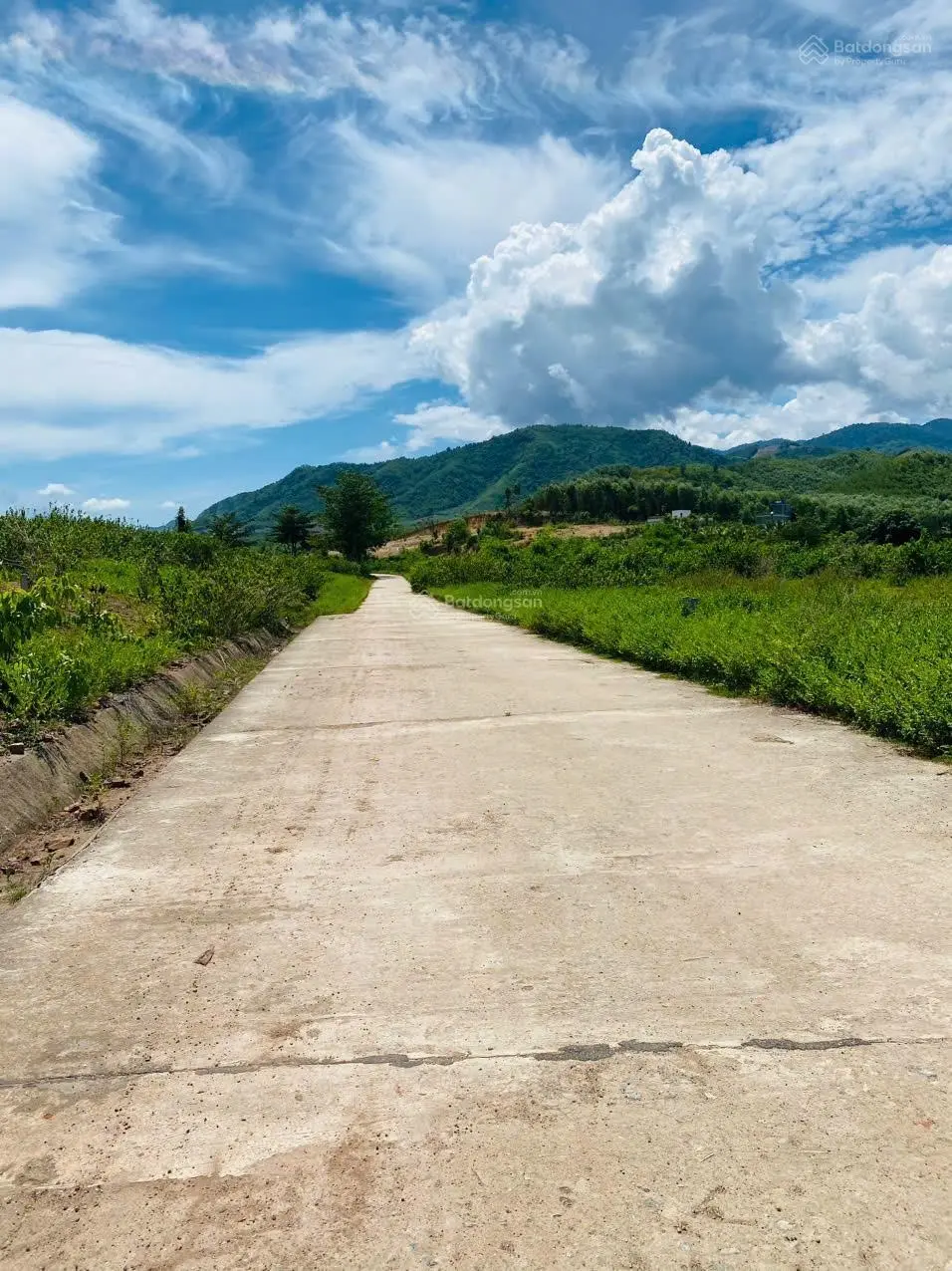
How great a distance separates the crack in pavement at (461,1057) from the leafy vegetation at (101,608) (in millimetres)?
3785

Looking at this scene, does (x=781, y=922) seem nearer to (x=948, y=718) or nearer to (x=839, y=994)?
(x=839, y=994)

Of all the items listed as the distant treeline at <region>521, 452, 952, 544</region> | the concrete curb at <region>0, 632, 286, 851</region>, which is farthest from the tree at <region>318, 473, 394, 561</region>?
the concrete curb at <region>0, 632, 286, 851</region>

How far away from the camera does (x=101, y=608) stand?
1011 centimetres

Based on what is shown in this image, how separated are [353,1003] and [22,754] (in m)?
3.58

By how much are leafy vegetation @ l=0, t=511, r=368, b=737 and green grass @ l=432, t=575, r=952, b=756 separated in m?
6.13

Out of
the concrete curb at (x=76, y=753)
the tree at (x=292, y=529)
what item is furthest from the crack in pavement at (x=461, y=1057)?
the tree at (x=292, y=529)

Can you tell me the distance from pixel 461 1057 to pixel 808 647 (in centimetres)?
727

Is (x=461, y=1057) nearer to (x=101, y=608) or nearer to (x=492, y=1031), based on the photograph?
(x=492, y=1031)

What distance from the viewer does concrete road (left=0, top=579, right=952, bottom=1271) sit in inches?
79.7

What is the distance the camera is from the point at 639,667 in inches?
468

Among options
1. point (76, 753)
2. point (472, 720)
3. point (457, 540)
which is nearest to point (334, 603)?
point (472, 720)

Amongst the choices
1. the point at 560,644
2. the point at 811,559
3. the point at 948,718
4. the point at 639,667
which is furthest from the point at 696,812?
the point at 811,559

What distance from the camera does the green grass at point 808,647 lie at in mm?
6793

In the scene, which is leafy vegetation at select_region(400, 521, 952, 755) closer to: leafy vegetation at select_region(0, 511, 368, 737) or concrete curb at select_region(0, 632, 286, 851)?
concrete curb at select_region(0, 632, 286, 851)
